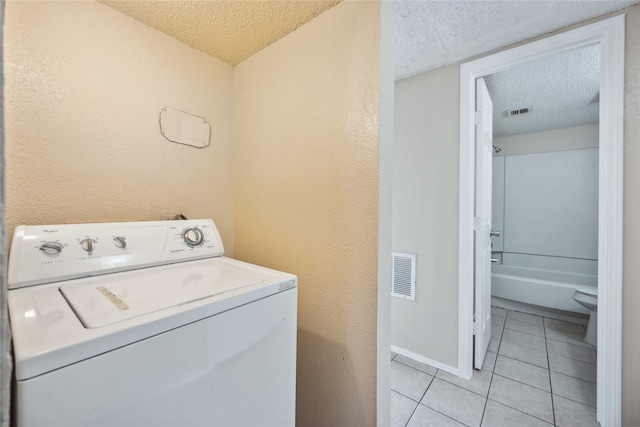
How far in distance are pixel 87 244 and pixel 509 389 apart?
97.0 inches

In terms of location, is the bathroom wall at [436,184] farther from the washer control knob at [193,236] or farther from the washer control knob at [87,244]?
the washer control knob at [87,244]

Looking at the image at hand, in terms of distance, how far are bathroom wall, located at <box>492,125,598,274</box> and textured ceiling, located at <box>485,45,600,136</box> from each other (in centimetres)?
39

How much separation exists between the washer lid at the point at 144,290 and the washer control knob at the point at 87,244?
0.36 ft

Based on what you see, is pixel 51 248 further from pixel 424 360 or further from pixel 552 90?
pixel 552 90

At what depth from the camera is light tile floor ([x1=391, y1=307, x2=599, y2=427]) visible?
148 centimetres

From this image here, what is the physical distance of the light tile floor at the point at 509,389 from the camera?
148 centimetres

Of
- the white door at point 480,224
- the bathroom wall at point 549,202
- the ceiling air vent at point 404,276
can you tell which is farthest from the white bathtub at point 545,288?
the ceiling air vent at point 404,276

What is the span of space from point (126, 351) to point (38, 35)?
1210 millimetres

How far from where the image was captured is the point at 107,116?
110 cm

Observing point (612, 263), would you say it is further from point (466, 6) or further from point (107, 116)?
point (107, 116)

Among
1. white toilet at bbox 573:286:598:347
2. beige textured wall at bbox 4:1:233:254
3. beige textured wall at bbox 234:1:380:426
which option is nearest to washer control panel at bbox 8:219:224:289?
beige textured wall at bbox 4:1:233:254

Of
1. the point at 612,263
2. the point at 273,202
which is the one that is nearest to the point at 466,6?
the point at 273,202

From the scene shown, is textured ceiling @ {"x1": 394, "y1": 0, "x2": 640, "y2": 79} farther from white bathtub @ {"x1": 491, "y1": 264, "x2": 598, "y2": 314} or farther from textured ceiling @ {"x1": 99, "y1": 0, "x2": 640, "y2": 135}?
white bathtub @ {"x1": 491, "y1": 264, "x2": 598, "y2": 314}

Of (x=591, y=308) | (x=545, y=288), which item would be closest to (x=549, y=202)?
(x=545, y=288)
